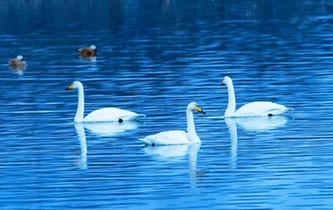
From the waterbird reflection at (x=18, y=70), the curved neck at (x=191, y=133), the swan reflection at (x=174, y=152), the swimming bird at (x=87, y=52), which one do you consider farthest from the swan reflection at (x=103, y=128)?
the swimming bird at (x=87, y=52)

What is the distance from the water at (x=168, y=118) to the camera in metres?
20.5

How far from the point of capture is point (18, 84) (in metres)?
35.5

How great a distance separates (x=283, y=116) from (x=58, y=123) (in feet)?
13.5

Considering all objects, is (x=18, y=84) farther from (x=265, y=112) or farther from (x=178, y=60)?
(x=265, y=112)

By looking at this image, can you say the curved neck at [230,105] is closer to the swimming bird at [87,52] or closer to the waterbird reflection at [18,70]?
the waterbird reflection at [18,70]

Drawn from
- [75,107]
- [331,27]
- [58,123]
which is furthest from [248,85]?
[331,27]

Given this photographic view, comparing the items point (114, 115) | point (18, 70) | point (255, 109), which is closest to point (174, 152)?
point (114, 115)

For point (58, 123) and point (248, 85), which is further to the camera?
point (248, 85)

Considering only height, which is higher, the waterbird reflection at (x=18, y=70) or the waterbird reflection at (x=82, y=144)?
the waterbird reflection at (x=82, y=144)

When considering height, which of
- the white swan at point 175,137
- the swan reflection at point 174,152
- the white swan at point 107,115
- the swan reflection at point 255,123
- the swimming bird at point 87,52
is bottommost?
the swimming bird at point 87,52

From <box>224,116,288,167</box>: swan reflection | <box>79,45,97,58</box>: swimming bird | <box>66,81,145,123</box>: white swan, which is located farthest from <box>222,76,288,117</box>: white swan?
<box>79,45,97,58</box>: swimming bird

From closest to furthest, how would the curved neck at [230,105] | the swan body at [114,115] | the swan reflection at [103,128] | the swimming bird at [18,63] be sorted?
the swan reflection at [103,128], the swan body at [114,115], the curved neck at [230,105], the swimming bird at [18,63]

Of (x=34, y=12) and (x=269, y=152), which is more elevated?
(x=269, y=152)

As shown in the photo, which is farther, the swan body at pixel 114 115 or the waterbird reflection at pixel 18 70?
the waterbird reflection at pixel 18 70
